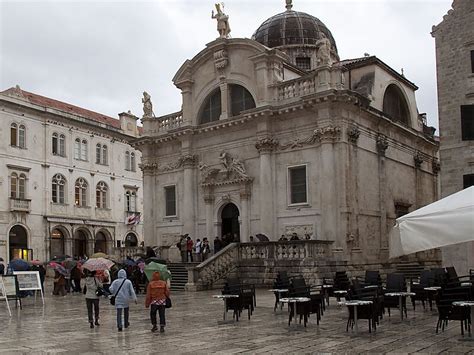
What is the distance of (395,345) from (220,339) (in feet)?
11.2

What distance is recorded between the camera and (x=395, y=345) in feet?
35.7

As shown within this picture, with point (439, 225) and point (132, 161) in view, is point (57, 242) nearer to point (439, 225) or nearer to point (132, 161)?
point (132, 161)

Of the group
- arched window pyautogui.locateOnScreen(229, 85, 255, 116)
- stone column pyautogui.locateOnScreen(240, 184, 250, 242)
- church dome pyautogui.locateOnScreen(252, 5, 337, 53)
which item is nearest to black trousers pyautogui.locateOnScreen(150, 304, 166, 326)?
stone column pyautogui.locateOnScreen(240, 184, 250, 242)

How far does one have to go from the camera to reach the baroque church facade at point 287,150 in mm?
27609

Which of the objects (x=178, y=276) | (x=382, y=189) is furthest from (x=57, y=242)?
(x=382, y=189)

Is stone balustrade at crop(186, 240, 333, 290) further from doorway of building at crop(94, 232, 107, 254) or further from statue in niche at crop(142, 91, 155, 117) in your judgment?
doorway of building at crop(94, 232, 107, 254)

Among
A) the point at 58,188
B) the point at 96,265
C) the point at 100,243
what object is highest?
the point at 58,188

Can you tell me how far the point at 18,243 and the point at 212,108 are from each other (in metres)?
19.6

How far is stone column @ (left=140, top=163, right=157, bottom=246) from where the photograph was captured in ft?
115

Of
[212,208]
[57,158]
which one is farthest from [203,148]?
[57,158]

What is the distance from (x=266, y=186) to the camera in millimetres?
29266

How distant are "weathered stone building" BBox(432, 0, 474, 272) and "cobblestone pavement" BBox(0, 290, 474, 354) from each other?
9080mm

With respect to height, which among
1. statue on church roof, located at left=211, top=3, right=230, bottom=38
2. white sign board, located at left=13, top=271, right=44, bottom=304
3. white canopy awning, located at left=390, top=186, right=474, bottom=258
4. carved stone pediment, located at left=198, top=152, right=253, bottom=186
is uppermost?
statue on church roof, located at left=211, top=3, right=230, bottom=38

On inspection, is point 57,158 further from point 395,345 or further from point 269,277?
point 395,345
